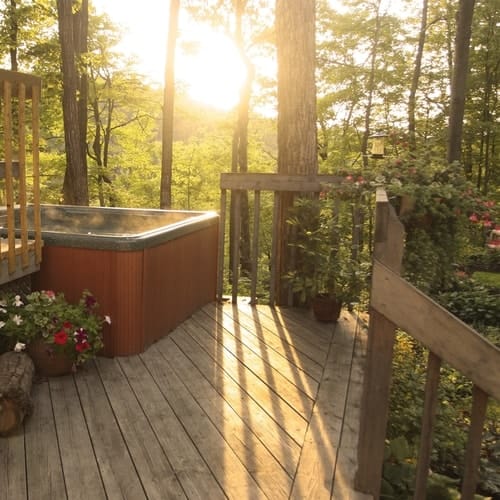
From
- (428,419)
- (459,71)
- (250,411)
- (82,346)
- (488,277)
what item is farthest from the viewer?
(488,277)

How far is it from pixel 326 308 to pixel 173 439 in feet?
6.62

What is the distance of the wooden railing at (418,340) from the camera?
4.72ft

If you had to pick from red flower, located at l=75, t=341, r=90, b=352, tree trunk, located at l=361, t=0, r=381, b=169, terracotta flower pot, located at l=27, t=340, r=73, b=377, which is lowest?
terracotta flower pot, located at l=27, t=340, r=73, b=377

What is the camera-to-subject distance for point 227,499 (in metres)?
1.77

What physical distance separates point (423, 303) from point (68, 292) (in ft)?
7.60

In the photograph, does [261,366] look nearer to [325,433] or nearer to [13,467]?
[325,433]

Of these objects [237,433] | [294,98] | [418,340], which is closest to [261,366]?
[237,433]

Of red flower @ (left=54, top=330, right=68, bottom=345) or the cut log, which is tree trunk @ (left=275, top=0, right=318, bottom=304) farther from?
the cut log

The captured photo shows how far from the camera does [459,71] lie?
8086 millimetres

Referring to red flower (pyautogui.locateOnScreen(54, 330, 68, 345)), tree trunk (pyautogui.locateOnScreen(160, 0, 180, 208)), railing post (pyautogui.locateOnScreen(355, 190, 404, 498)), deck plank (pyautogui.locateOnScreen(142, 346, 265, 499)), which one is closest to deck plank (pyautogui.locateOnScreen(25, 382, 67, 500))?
red flower (pyautogui.locateOnScreen(54, 330, 68, 345))

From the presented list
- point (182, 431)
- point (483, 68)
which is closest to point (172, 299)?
point (182, 431)

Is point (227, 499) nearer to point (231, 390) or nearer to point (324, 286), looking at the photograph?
point (231, 390)

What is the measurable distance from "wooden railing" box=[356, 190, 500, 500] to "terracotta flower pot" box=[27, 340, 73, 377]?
1709 millimetres

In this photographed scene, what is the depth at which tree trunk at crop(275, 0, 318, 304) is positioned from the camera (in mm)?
4246
